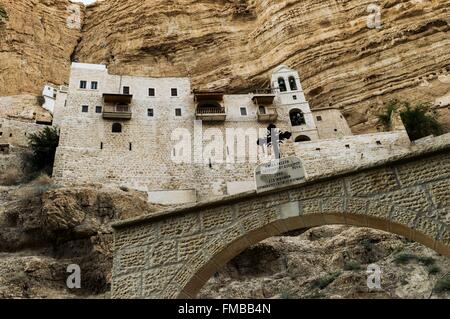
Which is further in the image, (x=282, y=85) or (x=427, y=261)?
(x=282, y=85)

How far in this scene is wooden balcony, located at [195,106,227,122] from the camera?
78.2 feet

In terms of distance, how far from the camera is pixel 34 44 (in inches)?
1521

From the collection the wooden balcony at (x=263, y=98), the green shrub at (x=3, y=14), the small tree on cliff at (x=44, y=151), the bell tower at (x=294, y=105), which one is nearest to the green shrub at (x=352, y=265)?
the bell tower at (x=294, y=105)

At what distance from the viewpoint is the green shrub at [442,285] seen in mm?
10008

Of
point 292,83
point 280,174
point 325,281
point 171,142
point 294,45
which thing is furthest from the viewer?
point 294,45

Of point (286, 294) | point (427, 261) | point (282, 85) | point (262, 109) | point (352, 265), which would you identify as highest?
point (282, 85)

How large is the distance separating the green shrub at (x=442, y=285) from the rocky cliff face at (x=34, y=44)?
34139mm

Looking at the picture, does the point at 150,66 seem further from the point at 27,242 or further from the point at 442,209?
the point at 442,209

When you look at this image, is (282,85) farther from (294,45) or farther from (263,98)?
(294,45)

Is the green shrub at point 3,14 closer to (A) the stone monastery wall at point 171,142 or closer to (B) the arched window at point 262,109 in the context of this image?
(A) the stone monastery wall at point 171,142

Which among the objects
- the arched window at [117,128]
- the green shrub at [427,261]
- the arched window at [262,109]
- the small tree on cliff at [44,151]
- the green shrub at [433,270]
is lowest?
the green shrub at [433,270]

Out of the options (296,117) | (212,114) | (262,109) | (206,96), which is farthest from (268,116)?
(206,96)

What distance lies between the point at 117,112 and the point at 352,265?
1561 centimetres

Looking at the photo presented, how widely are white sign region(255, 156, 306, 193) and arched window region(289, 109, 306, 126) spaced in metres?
20.1
